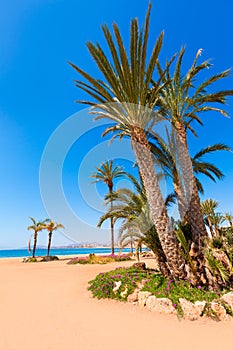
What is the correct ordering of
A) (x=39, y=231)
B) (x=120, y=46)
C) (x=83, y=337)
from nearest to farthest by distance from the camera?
(x=83, y=337), (x=120, y=46), (x=39, y=231)

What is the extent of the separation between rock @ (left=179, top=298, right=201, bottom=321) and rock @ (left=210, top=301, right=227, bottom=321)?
0.37 m

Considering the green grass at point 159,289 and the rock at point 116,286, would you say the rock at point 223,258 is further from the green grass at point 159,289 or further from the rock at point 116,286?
the rock at point 116,286

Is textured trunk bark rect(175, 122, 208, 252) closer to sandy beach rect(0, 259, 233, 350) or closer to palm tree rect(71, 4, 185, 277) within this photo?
palm tree rect(71, 4, 185, 277)

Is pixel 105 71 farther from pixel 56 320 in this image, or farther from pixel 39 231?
pixel 39 231

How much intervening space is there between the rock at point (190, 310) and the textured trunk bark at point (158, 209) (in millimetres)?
1470

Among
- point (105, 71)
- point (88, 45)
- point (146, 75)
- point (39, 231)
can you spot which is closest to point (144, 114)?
point (146, 75)

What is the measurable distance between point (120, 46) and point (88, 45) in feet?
4.00

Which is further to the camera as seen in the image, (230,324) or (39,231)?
(39,231)

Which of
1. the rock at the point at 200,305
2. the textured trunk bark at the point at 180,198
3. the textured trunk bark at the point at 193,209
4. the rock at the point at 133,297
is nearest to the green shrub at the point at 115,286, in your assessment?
the rock at the point at 133,297

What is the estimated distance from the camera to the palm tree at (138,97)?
728 centimetres

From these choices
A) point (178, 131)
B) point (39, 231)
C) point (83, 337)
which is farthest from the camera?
point (39, 231)

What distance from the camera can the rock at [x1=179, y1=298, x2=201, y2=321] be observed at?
17.7 ft

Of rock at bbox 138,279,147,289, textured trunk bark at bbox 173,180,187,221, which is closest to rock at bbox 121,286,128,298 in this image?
rock at bbox 138,279,147,289

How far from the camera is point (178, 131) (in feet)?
29.2
